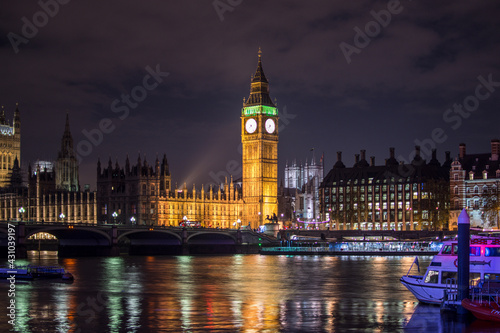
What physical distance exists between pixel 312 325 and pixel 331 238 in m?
90.9

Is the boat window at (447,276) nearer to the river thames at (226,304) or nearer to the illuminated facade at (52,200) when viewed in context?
the river thames at (226,304)

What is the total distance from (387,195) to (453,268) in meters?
103

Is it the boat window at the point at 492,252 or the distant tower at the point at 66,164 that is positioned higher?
the distant tower at the point at 66,164

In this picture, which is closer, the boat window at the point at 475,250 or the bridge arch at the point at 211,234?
the boat window at the point at 475,250

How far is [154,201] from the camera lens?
136000 millimetres

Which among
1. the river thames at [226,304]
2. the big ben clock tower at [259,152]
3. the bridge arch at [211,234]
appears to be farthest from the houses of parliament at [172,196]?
the river thames at [226,304]

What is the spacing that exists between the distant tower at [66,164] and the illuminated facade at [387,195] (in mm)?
56182

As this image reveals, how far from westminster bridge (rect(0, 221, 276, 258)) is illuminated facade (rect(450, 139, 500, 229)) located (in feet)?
92.5

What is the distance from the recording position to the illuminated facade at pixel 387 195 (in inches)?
5290

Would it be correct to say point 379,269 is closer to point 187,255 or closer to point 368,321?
point 368,321

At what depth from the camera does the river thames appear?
120ft

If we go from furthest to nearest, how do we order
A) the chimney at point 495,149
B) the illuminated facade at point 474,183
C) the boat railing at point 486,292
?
the chimney at point 495,149, the illuminated facade at point 474,183, the boat railing at point 486,292

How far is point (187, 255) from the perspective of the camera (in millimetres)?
112750

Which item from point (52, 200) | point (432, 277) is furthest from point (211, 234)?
point (432, 277)
